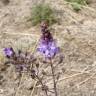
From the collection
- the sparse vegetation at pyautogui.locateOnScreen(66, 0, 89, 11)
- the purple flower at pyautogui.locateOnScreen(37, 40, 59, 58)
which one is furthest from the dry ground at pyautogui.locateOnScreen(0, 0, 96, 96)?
the purple flower at pyautogui.locateOnScreen(37, 40, 59, 58)

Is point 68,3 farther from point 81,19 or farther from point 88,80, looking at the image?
point 88,80

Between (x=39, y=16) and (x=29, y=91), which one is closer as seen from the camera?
(x=29, y=91)

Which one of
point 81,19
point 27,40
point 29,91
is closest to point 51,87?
point 29,91

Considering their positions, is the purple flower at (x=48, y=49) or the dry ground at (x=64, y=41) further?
the dry ground at (x=64, y=41)

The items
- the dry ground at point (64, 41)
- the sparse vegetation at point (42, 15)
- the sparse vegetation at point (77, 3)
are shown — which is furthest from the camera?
the sparse vegetation at point (77, 3)

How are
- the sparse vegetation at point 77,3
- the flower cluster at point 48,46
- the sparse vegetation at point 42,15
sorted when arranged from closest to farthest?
the flower cluster at point 48,46
the sparse vegetation at point 42,15
the sparse vegetation at point 77,3

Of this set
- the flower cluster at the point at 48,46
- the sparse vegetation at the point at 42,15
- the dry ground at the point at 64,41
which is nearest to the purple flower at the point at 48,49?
the flower cluster at the point at 48,46

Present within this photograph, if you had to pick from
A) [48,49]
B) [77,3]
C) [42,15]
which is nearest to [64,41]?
[42,15]

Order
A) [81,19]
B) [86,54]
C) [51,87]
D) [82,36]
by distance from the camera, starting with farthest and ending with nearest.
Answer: [81,19], [82,36], [86,54], [51,87]

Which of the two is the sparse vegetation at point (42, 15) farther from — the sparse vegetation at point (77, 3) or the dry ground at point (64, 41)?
the sparse vegetation at point (77, 3)
